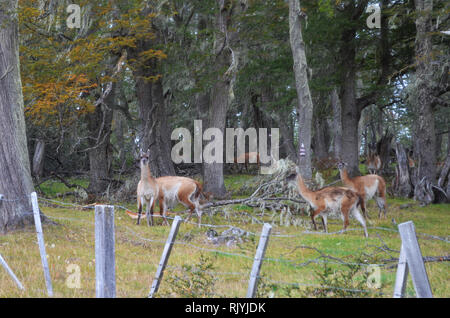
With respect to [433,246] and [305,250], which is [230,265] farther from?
[433,246]

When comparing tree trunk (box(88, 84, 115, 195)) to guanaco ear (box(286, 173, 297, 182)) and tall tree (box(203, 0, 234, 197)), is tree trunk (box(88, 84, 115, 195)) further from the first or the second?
guanaco ear (box(286, 173, 297, 182))

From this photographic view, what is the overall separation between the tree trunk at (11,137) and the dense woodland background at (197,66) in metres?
0.02

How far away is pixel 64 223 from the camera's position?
10.5m

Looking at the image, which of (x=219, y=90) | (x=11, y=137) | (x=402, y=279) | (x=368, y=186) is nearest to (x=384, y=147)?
(x=368, y=186)

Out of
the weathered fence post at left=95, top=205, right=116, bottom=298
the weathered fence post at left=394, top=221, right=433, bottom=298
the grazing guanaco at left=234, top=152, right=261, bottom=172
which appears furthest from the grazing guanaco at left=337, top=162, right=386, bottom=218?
the grazing guanaco at left=234, top=152, right=261, bottom=172

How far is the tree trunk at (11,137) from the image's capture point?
9086mm

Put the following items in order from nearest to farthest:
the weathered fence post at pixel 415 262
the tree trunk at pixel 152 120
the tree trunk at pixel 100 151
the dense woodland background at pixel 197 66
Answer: the weathered fence post at pixel 415 262, the dense woodland background at pixel 197 66, the tree trunk at pixel 100 151, the tree trunk at pixel 152 120

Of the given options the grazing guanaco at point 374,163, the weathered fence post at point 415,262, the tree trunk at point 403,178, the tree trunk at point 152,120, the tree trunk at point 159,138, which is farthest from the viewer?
the grazing guanaco at point 374,163

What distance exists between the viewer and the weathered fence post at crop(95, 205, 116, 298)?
436cm

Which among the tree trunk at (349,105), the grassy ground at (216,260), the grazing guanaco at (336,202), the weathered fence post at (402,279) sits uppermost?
the tree trunk at (349,105)

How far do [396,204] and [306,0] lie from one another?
877cm

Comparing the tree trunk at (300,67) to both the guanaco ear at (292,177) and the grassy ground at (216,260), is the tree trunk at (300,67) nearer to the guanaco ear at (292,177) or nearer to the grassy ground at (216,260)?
the guanaco ear at (292,177)

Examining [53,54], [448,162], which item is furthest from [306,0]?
[53,54]

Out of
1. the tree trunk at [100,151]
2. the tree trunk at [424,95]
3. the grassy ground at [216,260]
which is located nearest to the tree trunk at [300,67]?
the tree trunk at [424,95]
